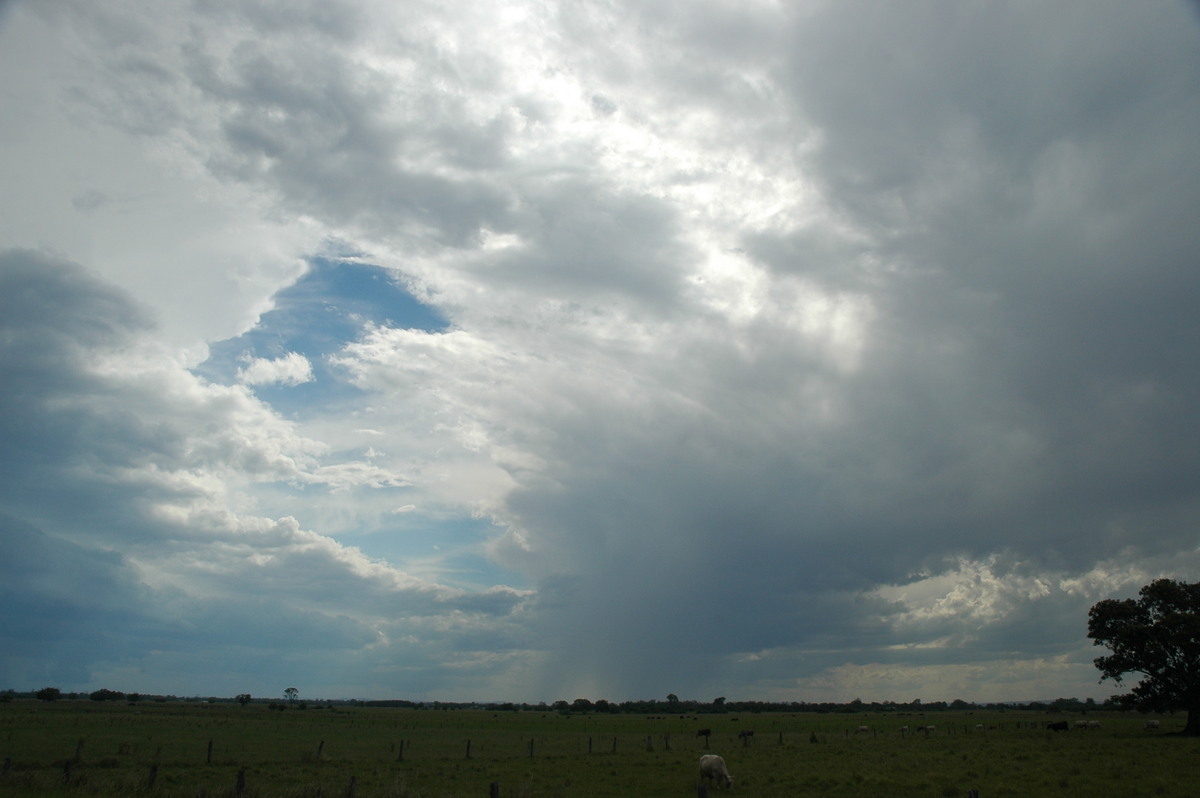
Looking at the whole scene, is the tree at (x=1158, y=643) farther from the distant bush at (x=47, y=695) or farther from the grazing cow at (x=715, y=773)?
the distant bush at (x=47, y=695)

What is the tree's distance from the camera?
54.6m

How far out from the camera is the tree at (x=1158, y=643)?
54.6 meters

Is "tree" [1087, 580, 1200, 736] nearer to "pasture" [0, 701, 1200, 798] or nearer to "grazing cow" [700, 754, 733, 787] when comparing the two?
"pasture" [0, 701, 1200, 798]

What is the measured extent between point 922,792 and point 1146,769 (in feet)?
44.0

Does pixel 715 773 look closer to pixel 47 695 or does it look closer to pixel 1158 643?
pixel 1158 643

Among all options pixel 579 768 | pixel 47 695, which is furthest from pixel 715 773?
pixel 47 695

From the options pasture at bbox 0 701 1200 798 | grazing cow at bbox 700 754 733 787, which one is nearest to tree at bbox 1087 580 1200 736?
pasture at bbox 0 701 1200 798

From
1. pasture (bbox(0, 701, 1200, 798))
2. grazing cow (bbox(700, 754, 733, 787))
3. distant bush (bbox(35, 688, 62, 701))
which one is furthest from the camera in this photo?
distant bush (bbox(35, 688, 62, 701))

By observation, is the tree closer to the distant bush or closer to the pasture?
the pasture

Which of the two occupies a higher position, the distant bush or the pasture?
the pasture

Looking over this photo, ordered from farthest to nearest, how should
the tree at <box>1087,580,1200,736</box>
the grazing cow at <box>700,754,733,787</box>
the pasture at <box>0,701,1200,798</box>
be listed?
the tree at <box>1087,580,1200,736</box>
the grazing cow at <box>700,754,733,787</box>
the pasture at <box>0,701,1200,798</box>

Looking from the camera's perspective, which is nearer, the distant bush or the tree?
the tree

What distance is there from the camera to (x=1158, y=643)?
187 ft

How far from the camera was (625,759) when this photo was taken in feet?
144
